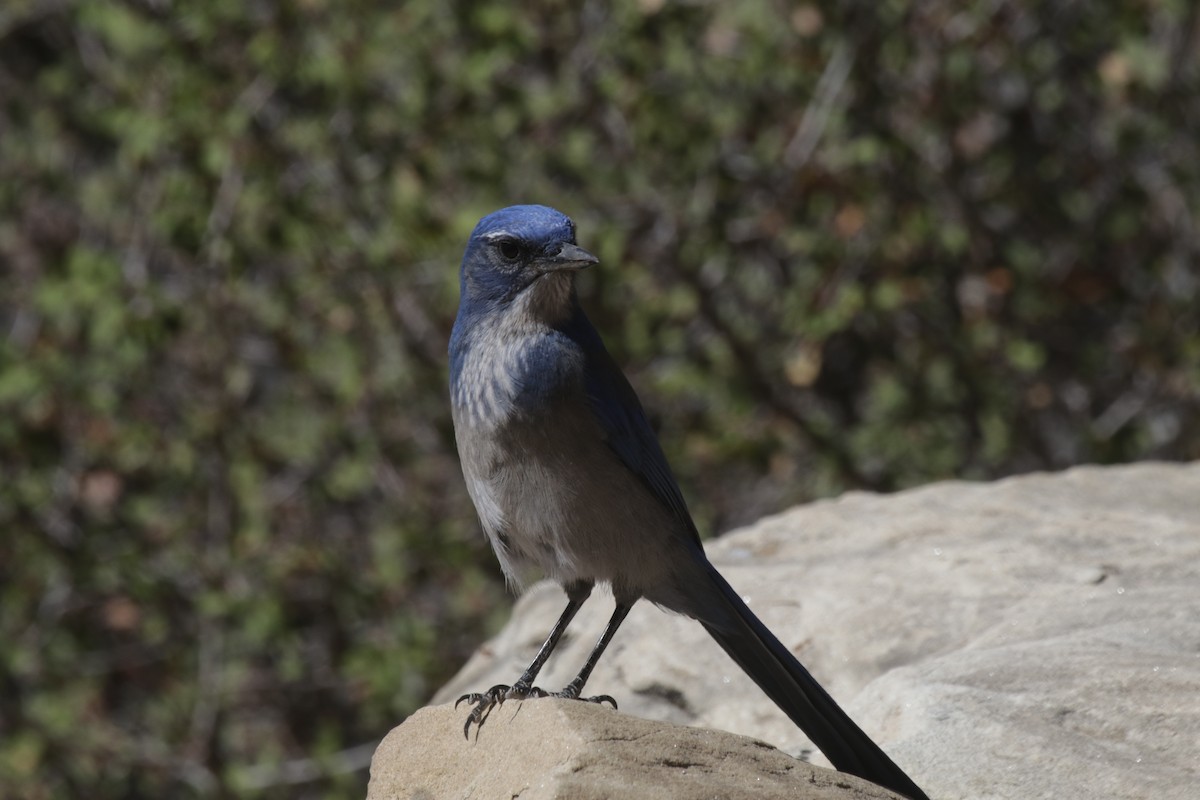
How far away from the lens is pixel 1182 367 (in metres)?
7.88

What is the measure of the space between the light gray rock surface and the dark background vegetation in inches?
80.3

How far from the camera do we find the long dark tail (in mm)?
Answer: 3740

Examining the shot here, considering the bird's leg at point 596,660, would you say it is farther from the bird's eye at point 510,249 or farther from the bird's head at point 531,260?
the bird's eye at point 510,249

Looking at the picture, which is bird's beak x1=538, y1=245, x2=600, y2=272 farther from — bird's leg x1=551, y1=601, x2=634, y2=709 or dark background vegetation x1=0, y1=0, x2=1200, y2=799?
dark background vegetation x1=0, y1=0, x2=1200, y2=799

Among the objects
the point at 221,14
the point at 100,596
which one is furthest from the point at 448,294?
the point at 100,596

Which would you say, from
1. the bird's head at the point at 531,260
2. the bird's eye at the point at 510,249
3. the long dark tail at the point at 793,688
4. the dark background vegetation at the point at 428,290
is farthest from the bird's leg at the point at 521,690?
the dark background vegetation at the point at 428,290

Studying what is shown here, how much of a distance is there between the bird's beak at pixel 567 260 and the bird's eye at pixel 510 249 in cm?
8

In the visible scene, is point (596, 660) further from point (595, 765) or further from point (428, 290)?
point (428, 290)

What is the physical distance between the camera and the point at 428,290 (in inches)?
303

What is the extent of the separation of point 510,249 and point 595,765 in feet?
5.45

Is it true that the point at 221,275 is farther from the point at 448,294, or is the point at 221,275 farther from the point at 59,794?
the point at 59,794

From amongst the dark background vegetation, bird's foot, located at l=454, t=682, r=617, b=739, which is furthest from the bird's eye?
the dark background vegetation

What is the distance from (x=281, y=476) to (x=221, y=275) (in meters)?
1.13

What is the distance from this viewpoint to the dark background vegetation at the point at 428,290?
24.8 feet
